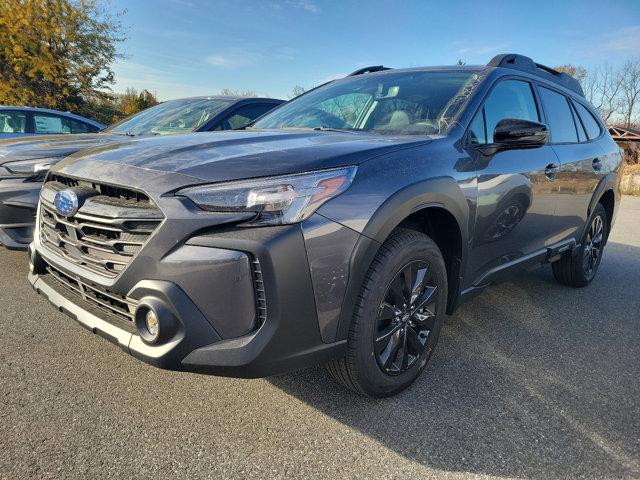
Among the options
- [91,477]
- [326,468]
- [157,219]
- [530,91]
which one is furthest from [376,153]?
[530,91]

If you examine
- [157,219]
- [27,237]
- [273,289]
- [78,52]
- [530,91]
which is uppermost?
[78,52]

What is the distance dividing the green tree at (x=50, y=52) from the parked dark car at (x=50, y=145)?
1863 cm

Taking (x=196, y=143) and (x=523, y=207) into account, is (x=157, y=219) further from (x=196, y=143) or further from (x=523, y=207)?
(x=523, y=207)

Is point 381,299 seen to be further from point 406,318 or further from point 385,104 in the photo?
point 385,104

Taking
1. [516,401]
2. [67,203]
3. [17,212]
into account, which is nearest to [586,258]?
[516,401]

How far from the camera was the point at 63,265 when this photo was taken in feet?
6.90

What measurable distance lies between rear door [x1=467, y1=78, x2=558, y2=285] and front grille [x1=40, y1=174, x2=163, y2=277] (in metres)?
1.69

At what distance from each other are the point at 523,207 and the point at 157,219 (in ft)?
7.26

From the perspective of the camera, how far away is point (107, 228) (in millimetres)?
1828

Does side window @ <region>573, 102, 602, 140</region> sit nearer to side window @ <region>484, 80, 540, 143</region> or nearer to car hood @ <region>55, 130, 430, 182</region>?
side window @ <region>484, 80, 540, 143</region>

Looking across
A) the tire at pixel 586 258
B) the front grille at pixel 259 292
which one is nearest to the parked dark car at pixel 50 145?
the front grille at pixel 259 292

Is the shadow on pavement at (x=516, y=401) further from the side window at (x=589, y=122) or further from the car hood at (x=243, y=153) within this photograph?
the side window at (x=589, y=122)

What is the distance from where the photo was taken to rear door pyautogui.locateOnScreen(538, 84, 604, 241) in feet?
11.2

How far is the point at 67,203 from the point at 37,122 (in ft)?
20.2
